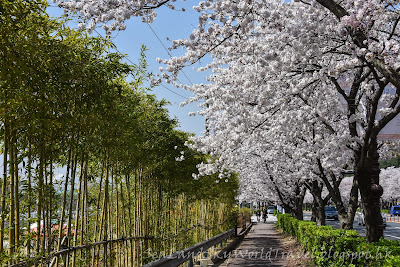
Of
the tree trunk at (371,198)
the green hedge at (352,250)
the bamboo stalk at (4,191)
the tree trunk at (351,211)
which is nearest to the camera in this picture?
the bamboo stalk at (4,191)

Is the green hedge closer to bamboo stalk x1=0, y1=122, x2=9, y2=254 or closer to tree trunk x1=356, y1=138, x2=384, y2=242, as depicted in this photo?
tree trunk x1=356, y1=138, x2=384, y2=242

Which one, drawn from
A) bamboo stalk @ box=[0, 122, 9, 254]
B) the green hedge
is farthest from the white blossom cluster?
bamboo stalk @ box=[0, 122, 9, 254]

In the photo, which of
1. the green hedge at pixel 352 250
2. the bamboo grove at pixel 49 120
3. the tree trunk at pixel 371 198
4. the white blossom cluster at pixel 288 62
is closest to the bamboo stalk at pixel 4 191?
the bamboo grove at pixel 49 120

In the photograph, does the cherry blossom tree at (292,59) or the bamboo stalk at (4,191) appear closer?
the bamboo stalk at (4,191)

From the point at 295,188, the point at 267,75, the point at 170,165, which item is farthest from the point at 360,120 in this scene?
the point at 295,188

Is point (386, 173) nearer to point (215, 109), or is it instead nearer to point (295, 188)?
point (295, 188)

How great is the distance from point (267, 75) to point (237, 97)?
4.94ft

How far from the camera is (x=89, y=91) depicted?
418 centimetres

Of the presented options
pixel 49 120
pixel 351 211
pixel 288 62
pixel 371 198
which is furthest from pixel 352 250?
pixel 49 120

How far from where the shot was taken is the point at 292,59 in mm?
6379

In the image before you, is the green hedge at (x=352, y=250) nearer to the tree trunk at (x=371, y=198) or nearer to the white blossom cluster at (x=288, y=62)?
the tree trunk at (x=371, y=198)

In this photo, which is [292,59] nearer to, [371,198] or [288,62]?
[288,62]

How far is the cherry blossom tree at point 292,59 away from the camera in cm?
505

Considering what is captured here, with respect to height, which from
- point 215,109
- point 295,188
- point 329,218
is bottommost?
point 329,218
